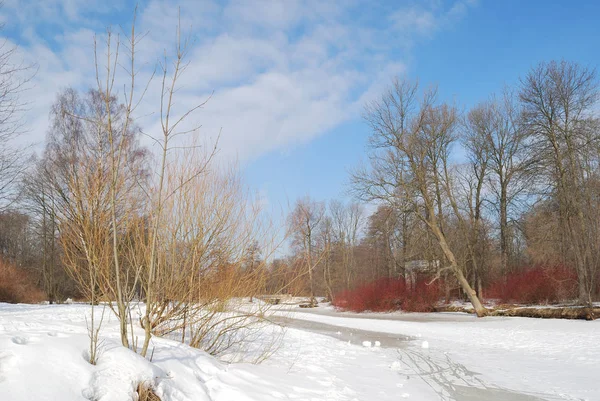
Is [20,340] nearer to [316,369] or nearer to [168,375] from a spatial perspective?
[168,375]

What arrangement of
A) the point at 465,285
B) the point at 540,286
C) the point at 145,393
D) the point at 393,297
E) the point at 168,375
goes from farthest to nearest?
the point at 393,297
the point at 540,286
the point at 465,285
the point at 168,375
the point at 145,393

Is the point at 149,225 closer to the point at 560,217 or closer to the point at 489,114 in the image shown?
the point at 560,217

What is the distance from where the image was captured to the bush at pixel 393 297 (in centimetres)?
2291

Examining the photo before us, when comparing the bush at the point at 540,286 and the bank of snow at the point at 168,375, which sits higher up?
the bush at the point at 540,286

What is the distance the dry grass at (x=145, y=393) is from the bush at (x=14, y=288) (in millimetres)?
18675

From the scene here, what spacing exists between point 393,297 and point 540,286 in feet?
26.7

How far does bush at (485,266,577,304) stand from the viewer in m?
17.1

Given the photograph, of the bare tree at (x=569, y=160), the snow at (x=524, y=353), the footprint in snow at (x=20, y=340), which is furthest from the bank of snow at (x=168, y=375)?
the bare tree at (x=569, y=160)

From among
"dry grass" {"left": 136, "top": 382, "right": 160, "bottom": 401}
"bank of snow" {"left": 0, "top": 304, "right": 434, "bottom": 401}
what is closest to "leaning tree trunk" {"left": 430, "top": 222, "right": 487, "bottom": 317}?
"bank of snow" {"left": 0, "top": 304, "right": 434, "bottom": 401}

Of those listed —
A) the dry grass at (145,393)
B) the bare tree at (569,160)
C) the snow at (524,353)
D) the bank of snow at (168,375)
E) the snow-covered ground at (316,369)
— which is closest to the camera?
the bank of snow at (168,375)

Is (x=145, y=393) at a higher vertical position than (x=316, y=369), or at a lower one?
higher

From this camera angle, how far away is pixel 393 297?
80.2 ft

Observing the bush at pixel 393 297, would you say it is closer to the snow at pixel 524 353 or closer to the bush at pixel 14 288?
the snow at pixel 524 353

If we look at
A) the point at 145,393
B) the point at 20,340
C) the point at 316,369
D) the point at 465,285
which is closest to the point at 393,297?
the point at 465,285
